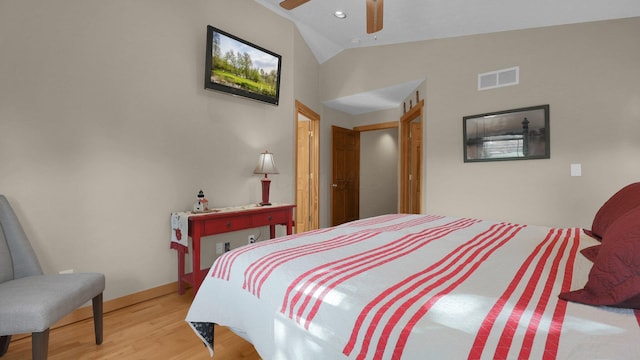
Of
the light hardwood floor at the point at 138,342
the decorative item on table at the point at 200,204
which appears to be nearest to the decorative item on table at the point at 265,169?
the decorative item on table at the point at 200,204

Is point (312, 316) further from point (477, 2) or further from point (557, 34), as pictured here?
point (557, 34)

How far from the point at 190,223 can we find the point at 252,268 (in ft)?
4.99

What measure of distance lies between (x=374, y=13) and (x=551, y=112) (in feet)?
6.94

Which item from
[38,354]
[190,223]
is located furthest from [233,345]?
[190,223]

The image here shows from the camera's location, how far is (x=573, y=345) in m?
0.62

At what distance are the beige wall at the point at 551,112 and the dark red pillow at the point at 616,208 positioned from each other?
1603 mm

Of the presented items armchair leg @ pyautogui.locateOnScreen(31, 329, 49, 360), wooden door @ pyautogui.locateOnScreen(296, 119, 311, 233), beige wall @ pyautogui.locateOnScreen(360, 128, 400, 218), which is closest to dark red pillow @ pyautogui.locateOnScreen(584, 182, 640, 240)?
armchair leg @ pyautogui.locateOnScreen(31, 329, 49, 360)

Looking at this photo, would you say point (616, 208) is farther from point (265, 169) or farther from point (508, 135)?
point (265, 169)

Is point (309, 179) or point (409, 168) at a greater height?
point (409, 168)

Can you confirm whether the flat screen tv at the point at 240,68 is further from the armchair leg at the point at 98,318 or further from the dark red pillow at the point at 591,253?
the dark red pillow at the point at 591,253

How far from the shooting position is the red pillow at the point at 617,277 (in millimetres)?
718

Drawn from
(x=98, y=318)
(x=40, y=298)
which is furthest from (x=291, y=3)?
(x=98, y=318)

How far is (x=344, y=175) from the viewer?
555cm

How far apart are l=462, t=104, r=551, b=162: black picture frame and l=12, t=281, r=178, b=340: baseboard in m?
3.39
